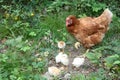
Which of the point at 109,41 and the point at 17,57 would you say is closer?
the point at 17,57

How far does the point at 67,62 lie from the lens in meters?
4.69

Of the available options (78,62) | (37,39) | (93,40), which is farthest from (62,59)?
(37,39)

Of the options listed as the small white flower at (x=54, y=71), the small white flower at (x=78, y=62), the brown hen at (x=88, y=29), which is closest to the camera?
the small white flower at (x=54, y=71)

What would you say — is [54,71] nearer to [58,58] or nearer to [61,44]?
[58,58]

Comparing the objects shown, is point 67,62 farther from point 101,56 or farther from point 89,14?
point 89,14

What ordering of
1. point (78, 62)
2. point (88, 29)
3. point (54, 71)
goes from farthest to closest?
point (88, 29) → point (78, 62) → point (54, 71)

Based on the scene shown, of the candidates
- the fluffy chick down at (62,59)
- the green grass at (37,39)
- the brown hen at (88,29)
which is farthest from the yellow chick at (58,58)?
the brown hen at (88,29)

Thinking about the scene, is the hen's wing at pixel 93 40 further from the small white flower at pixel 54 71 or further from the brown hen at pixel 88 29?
the small white flower at pixel 54 71

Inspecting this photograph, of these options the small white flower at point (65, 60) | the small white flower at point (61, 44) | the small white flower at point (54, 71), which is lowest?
the small white flower at point (54, 71)

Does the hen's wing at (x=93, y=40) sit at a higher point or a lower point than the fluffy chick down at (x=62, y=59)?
higher

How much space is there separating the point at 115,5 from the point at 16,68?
2.07 metres

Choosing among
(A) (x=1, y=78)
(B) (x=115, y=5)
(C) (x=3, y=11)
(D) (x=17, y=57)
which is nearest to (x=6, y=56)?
(D) (x=17, y=57)

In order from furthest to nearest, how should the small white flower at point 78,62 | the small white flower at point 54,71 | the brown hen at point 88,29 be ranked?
the brown hen at point 88,29 < the small white flower at point 78,62 < the small white flower at point 54,71

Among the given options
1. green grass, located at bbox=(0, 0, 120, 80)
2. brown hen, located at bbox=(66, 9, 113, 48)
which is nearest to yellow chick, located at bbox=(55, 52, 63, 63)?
green grass, located at bbox=(0, 0, 120, 80)
